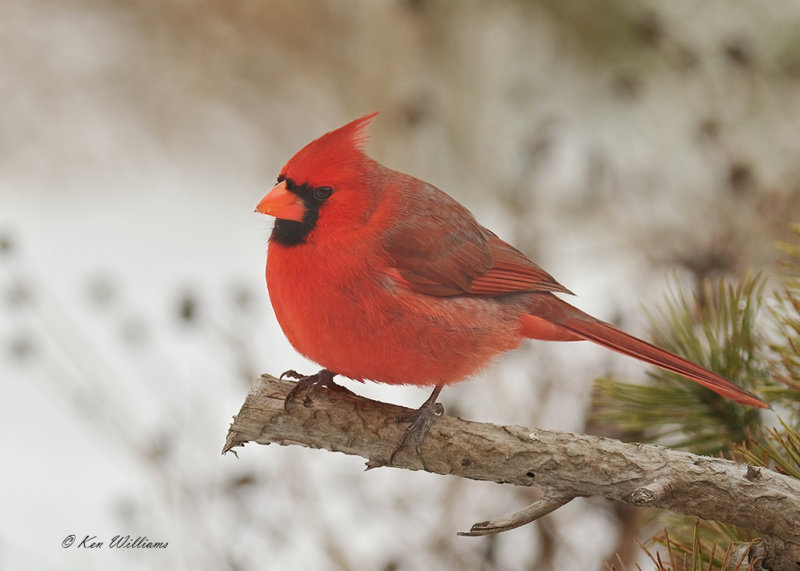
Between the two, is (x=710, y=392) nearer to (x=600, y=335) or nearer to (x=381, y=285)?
(x=600, y=335)

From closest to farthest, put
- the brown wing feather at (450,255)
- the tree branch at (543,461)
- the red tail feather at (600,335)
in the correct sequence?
the tree branch at (543,461)
the red tail feather at (600,335)
the brown wing feather at (450,255)

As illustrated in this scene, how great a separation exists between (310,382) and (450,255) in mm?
268

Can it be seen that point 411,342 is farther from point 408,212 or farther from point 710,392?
point 710,392

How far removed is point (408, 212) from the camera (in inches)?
53.7

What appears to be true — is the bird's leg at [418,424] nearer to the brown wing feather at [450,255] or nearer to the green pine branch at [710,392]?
the brown wing feather at [450,255]

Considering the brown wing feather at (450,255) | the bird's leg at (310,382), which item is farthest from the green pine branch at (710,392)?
the bird's leg at (310,382)

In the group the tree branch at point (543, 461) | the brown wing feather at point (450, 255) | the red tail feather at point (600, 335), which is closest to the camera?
the tree branch at point (543, 461)

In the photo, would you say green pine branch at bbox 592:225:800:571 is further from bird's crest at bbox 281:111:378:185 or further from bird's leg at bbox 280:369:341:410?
bird's crest at bbox 281:111:378:185

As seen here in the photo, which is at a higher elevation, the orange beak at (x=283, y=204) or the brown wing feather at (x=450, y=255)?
the brown wing feather at (x=450, y=255)

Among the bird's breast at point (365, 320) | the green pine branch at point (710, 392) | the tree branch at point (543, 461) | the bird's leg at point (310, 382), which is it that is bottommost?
the tree branch at point (543, 461)

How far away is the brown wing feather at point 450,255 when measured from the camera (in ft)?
4.37

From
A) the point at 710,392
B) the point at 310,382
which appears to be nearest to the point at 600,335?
the point at 710,392

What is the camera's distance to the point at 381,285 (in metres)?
1.29

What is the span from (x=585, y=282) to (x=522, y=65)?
0.82m
